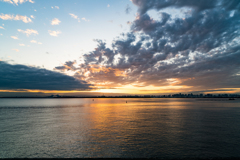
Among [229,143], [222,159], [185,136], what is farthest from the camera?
[185,136]

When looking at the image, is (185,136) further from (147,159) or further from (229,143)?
(147,159)

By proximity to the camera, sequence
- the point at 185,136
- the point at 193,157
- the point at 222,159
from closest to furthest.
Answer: the point at 222,159 → the point at 193,157 → the point at 185,136

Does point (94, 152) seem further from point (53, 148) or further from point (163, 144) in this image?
point (163, 144)

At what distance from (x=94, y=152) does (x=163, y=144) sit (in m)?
10.2

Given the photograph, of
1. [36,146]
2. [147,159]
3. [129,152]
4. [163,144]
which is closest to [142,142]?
[163,144]

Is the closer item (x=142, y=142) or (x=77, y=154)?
(x=77, y=154)

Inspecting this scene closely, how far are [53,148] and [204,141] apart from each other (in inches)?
909

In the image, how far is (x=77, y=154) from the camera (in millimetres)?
18703

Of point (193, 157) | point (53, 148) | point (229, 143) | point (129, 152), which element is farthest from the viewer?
point (229, 143)

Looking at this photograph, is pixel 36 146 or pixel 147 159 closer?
pixel 147 159

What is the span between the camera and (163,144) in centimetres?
2227

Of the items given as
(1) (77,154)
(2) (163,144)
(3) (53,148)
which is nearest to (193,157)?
(2) (163,144)

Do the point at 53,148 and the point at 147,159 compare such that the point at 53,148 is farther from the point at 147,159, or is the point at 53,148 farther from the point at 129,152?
the point at 147,159

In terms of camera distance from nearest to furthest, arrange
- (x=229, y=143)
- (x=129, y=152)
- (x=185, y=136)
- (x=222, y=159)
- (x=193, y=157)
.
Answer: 1. (x=222, y=159)
2. (x=193, y=157)
3. (x=129, y=152)
4. (x=229, y=143)
5. (x=185, y=136)
